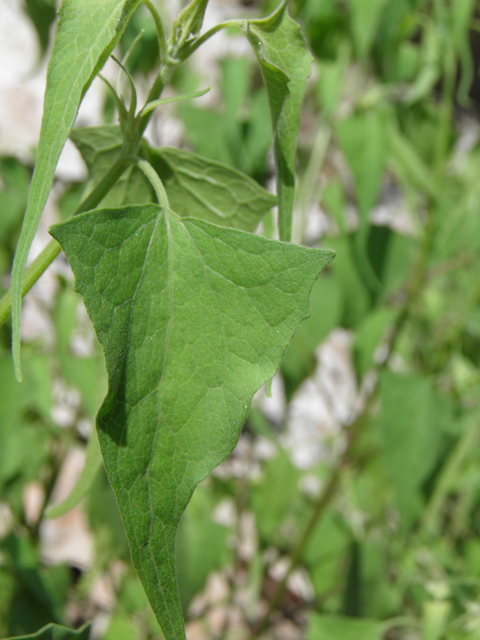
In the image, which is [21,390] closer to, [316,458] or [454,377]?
[454,377]

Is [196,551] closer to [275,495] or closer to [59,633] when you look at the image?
[275,495]

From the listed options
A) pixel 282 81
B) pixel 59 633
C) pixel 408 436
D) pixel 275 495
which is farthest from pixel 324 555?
pixel 282 81

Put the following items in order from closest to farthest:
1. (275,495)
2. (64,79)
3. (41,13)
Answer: (64,79) < (41,13) < (275,495)

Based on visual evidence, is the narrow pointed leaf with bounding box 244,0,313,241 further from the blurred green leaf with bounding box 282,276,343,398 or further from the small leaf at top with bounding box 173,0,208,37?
the blurred green leaf with bounding box 282,276,343,398

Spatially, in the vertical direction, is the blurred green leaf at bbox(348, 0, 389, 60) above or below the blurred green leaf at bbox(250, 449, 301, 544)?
above

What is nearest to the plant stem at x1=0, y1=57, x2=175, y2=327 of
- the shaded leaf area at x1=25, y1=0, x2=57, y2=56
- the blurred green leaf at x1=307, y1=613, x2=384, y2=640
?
the shaded leaf area at x1=25, y1=0, x2=57, y2=56

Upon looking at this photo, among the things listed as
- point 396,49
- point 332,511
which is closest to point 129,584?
point 332,511

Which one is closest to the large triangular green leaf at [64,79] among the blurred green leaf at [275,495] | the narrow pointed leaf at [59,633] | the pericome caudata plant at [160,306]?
the pericome caudata plant at [160,306]
